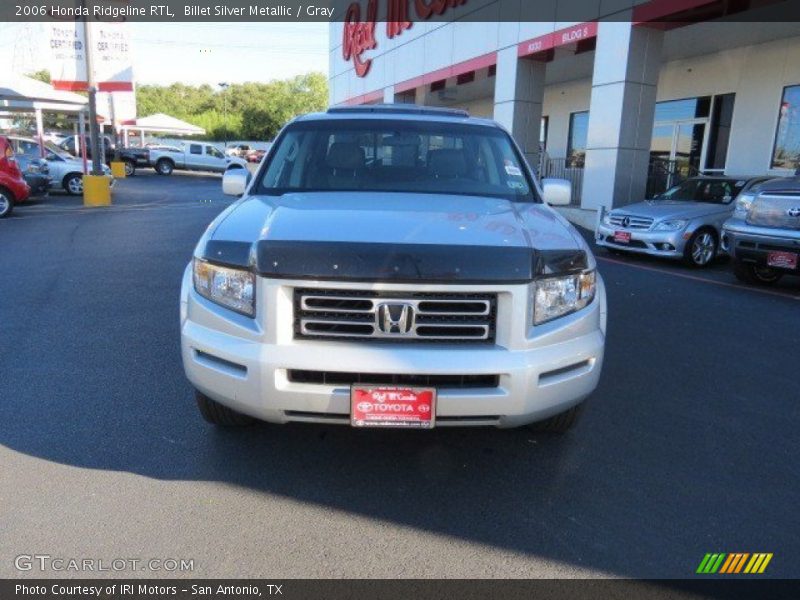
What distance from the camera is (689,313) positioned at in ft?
22.1

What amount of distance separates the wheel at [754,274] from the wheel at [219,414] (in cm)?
739

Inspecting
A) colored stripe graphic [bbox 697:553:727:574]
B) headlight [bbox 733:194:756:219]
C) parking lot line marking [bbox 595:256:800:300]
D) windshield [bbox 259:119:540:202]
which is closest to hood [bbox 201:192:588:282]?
windshield [bbox 259:119:540:202]

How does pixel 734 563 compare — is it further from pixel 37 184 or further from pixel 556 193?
pixel 37 184

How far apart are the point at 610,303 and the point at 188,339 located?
526cm

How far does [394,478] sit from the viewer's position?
3135 millimetres

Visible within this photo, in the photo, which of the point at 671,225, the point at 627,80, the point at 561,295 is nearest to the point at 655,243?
the point at 671,225

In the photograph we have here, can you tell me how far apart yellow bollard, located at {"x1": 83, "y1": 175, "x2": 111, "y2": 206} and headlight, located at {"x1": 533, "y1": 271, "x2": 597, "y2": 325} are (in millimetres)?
16880

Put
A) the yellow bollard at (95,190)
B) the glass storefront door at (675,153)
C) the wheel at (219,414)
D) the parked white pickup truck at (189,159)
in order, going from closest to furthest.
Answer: the wheel at (219,414)
the glass storefront door at (675,153)
the yellow bollard at (95,190)
the parked white pickup truck at (189,159)

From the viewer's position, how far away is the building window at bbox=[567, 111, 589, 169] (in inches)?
806

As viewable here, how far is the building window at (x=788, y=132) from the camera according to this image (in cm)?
1334

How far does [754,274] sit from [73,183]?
18973 mm

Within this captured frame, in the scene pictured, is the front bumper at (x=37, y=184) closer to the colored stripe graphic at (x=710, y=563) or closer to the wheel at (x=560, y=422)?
the wheel at (x=560, y=422)

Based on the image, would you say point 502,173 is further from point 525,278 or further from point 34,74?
point 34,74

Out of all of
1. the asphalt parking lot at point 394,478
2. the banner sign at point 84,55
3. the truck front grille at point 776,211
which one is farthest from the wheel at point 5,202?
the truck front grille at point 776,211
